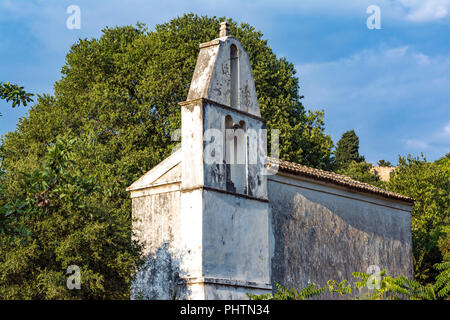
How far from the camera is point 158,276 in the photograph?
59.6 feet

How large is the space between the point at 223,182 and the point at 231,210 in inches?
30.6

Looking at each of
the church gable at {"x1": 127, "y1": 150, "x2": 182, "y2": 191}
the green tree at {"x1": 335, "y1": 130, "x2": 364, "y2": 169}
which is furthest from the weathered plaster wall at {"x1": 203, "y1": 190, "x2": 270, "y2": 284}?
the green tree at {"x1": 335, "y1": 130, "x2": 364, "y2": 169}

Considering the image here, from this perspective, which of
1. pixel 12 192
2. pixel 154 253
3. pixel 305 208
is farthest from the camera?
pixel 305 208

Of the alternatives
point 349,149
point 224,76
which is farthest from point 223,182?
point 349,149

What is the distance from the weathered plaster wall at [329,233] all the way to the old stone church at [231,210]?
3 cm

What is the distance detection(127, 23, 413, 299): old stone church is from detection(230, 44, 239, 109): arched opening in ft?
0.09

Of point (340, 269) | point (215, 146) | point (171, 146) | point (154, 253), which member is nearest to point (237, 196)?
point (215, 146)

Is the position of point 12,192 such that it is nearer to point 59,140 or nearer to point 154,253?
point 59,140

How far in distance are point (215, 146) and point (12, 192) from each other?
526 centimetres

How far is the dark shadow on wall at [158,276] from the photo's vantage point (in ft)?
57.8

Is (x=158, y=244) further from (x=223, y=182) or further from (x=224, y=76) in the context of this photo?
(x=224, y=76)
